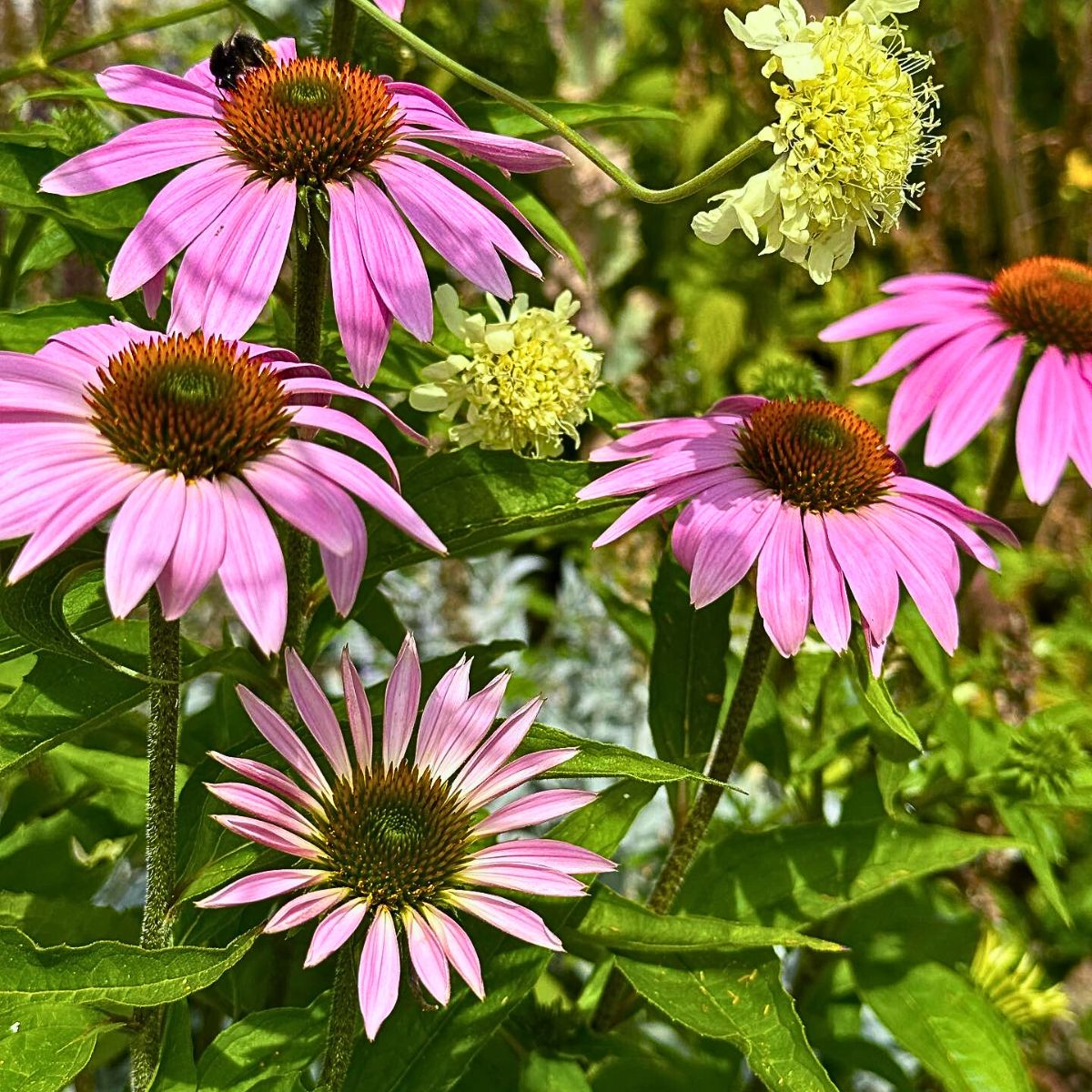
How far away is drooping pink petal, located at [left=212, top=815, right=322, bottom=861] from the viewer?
0.63 meters

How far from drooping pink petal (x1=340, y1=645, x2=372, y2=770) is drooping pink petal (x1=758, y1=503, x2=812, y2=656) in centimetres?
24

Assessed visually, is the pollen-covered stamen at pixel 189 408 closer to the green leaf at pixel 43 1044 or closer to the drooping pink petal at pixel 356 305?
the drooping pink petal at pixel 356 305

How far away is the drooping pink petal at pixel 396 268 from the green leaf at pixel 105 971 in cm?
35

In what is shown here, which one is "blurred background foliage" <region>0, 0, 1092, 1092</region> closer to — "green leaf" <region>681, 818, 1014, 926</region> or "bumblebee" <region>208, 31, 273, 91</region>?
"green leaf" <region>681, 818, 1014, 926</region>

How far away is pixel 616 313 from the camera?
261cm

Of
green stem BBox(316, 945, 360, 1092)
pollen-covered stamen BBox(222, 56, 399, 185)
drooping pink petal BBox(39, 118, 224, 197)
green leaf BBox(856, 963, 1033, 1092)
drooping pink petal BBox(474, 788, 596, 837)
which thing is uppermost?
pollen-covered stamen BBox(222, 56, 399, 185)

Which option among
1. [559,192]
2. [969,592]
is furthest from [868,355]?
[969,592]

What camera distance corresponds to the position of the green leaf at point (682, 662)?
987mm

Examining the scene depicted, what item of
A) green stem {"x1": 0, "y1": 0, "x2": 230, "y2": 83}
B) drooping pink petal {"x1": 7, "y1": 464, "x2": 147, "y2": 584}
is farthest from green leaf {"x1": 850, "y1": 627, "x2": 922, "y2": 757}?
green stem {"x1": 0, "y1": 0, "x2": 230, "y2": 83}

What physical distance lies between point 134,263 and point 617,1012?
69 centimetres

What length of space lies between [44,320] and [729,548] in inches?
20.3

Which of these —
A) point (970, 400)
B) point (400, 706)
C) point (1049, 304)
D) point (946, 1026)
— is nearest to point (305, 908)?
point (400, 706)

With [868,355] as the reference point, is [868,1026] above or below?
below

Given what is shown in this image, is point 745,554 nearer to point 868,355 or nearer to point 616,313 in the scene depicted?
point 868,355
